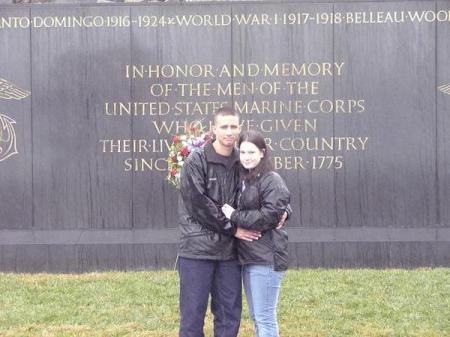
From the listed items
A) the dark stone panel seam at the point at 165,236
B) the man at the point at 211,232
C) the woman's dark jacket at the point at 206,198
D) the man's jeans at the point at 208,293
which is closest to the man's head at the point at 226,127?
the man at the point at 211,232

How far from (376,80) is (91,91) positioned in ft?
11.3

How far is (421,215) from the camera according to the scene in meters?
9.95

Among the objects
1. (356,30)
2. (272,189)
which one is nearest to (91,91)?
(356,30)

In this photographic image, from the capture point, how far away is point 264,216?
489 cm

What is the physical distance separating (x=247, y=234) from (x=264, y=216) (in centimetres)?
19

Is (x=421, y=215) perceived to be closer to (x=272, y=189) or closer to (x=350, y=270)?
(x=350, y=270)

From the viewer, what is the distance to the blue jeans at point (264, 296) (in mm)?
5004

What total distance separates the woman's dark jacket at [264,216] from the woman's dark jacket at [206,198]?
0.40 feet

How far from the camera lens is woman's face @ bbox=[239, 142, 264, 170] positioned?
498cm

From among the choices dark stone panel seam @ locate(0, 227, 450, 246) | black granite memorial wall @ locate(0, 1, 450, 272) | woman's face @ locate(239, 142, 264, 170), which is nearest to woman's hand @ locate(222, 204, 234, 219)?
woman's face @ locate(239, 142, 264, 170)

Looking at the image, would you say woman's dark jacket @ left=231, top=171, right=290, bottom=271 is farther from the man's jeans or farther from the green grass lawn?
the green grass lawn

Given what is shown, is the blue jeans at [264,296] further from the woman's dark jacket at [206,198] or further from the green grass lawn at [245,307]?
the green grass lawn at [245,307]

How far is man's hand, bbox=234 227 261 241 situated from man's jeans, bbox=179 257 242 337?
0.85 ft

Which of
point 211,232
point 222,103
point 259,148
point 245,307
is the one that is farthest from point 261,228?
point 222,103
